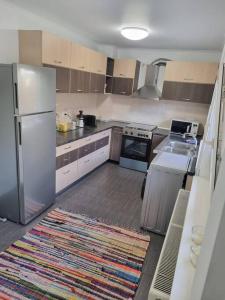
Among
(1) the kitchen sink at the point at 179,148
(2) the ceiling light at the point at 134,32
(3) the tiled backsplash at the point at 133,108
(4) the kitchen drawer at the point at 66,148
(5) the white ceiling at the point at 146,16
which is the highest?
(5) the white ceiling at the point at 146,16

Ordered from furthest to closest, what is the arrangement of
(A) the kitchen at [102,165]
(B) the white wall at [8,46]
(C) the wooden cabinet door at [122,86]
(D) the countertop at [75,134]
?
(C) the wooden cabinet door at [122,86], (D) the countertop at [75,134], (B) the white wall at [8,46], (A) the kitchen at [102,165]

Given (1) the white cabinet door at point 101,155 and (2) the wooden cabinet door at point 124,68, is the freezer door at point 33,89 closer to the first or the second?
(1) the white cabinet door at point 101,155

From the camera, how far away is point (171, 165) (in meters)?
2.48

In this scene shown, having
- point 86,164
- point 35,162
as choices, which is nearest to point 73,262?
point 35,162

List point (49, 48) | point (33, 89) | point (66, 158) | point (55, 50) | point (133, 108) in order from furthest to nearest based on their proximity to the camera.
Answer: point (133, 108) < point (66, 158) < point (55, 50) < point (49, 48) < point (33, 89)

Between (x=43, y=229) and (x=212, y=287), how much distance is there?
2323 millimetres

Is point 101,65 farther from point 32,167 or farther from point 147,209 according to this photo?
point 147,209

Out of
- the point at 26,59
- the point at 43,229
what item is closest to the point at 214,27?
the point at 26,59

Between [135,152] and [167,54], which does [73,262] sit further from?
[167,54]

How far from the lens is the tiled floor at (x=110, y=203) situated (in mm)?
2287

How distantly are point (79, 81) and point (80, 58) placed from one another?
36cm

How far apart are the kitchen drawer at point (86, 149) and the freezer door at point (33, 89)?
3.78 feet

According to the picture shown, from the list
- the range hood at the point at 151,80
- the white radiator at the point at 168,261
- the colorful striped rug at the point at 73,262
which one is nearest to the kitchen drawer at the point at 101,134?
the range hood at the point at 151,80

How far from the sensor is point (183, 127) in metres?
4.34
